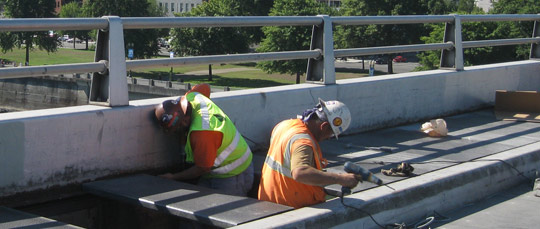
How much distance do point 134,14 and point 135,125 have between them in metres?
86.3

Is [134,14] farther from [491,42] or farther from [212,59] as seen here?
[212,59]

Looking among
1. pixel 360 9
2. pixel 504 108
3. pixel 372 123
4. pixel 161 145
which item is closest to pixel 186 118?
pixel 161 145

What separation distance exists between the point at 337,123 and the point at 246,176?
3.96 ft

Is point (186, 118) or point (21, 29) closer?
point (21, 29)

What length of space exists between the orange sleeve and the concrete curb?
3.50 ft

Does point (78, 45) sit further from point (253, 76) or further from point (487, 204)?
point (487, 204)

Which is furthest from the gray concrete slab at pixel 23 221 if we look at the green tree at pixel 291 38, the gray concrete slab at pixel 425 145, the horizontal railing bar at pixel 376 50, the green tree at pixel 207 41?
the green tree at pixel 207 41

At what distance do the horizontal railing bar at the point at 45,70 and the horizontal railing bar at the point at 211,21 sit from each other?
45 cm

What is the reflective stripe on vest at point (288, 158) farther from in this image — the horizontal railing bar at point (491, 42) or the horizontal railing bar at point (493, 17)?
the horizontal railing bar at point (491, 42)

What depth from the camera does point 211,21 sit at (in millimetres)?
6402

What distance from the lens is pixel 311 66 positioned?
7.74m

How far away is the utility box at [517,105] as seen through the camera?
9.10 m

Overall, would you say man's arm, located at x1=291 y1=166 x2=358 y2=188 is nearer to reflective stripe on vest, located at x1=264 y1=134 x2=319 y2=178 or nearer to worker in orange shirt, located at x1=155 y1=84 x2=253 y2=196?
reflective stripe on vest, located at x1=264 y1=134 x2=319 y2=178

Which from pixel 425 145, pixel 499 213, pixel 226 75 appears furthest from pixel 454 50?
pixel 226 75
